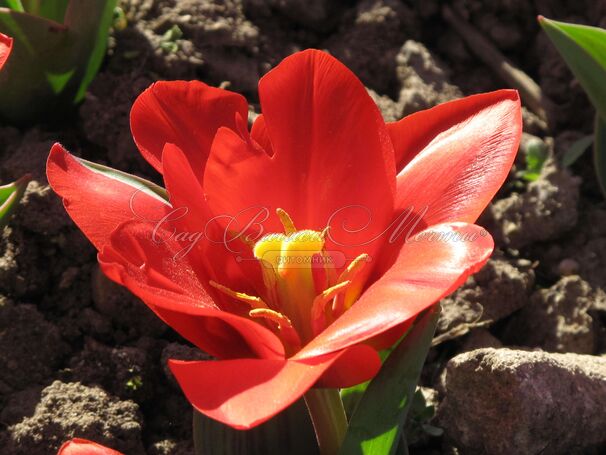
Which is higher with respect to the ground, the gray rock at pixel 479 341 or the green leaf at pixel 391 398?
the green leaf at pixel 391 398

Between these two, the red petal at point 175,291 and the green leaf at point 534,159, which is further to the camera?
the green leaf at point 534,159

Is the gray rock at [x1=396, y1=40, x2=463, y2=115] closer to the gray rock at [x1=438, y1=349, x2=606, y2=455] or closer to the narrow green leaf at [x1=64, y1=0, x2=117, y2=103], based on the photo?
the narrow green leaf at [x1=64, y1=0, x2=117, y2=103]

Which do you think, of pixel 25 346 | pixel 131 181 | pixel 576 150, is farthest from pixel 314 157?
→ pixel 576 150

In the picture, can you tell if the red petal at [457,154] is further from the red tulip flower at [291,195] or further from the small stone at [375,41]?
the small stone at [375,41]

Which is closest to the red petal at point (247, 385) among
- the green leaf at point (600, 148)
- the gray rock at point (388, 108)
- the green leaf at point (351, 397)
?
the green leaf at point (351, 397)

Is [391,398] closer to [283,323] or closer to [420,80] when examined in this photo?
[283,323]

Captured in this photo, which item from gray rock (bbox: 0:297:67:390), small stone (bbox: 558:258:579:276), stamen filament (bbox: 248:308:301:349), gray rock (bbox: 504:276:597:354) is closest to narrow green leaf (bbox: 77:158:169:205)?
stamen filament (bbox: 248:308:301:349)

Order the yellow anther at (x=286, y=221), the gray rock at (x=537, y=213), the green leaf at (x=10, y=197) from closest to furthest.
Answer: the yellow anther at (x=286, y=221) → the green leaf at (x=10, y=197) → the gray rock at (x=537, y=213)

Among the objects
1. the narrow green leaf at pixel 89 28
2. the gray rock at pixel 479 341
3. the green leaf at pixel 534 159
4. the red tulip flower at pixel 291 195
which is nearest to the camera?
the red tulip flower at pixel 291 195
